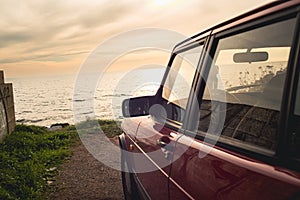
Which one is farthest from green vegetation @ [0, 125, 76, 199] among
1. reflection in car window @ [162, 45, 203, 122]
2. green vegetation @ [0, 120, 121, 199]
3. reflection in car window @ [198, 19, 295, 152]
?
reflection in car window @ [198, 19, 295, 152]

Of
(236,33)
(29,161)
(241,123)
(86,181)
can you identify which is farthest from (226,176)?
(29,161)

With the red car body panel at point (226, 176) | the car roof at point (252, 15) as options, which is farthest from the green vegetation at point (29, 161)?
the car roof at point (252, 15)

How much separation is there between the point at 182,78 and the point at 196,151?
3.34 feet

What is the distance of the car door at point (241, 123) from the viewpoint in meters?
1.38

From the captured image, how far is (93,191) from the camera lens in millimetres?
5402

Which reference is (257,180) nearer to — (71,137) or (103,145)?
(103,145)

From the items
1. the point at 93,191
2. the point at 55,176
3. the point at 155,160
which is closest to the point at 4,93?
the point at 55,176

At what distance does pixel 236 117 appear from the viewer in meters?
1.80

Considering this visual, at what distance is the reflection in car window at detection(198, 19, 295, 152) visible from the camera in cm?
148

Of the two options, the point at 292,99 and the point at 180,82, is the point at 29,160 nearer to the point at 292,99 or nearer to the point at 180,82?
the point at 180,82

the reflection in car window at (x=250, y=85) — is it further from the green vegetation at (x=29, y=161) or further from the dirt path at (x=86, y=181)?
the green vegetation at (x=29, y=161)

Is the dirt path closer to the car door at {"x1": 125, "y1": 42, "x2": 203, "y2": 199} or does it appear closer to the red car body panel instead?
the car door at {"x1": 125, "y1": 42, "x2": 203, "y2": 199}

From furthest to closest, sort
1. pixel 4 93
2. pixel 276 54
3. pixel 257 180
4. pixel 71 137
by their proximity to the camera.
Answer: pixel 71 137 → pixel 4 93 → pixel 276 54 → pixel 257 180

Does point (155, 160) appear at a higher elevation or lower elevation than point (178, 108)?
lower
